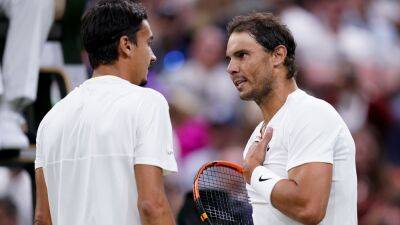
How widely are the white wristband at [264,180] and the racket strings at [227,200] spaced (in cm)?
42

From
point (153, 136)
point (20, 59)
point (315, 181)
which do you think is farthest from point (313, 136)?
point (20, 59)

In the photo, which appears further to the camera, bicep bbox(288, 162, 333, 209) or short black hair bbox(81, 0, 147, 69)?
short black hair bbox(81, 0, 147, 69)

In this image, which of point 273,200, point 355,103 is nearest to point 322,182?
point 273,200

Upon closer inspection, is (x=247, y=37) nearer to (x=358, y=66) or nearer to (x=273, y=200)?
(x=273, y=200)

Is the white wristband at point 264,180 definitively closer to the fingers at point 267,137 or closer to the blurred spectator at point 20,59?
the fingers at point 267,137

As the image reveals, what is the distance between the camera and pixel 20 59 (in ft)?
19.2

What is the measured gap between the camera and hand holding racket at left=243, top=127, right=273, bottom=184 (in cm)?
443

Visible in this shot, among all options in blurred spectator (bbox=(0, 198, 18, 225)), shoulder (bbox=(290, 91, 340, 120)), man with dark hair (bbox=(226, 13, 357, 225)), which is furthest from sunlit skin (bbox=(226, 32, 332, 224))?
blurred spectator (bbox=(0, 198, 18, 225))

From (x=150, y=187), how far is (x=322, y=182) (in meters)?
0.68

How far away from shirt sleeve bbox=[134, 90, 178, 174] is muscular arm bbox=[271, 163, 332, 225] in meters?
0.45

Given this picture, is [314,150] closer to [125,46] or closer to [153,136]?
[153,136]

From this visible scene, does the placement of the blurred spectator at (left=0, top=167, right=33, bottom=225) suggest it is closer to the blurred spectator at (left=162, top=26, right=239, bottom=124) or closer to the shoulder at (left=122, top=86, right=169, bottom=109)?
the blurred spectator at (left=162, top=26, right=239, bottom=124)

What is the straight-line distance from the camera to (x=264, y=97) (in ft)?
15.1

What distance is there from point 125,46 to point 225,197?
94cm
